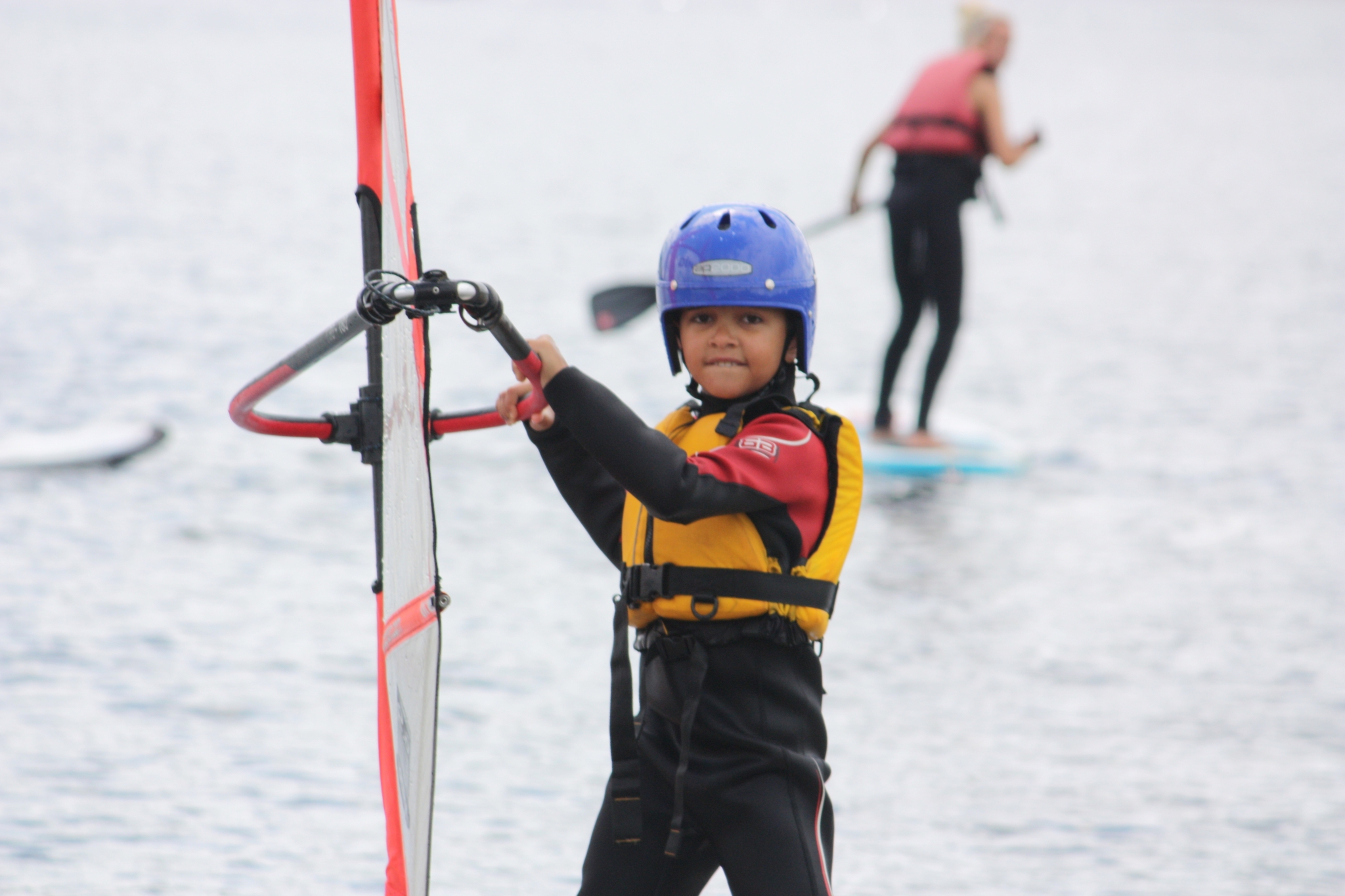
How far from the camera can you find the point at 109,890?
3357 mm

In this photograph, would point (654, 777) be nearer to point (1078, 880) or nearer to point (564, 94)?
point (1078, 880)

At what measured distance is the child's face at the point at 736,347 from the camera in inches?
97.4

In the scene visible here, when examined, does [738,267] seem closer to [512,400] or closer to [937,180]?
[512,400]

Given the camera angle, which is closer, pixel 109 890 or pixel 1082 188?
pixel 109 890

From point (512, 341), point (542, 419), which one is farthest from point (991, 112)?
point (512, 341)

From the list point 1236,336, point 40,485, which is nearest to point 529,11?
point 1236,336

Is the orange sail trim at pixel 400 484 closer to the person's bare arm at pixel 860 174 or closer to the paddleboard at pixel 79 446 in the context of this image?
the paddleboard at pixel 79 446

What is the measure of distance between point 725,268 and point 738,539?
1.24 ft

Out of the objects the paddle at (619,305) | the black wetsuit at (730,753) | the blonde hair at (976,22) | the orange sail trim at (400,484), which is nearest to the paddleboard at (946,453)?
the blonde hair at (976,22)

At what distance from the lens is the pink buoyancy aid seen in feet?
23.3

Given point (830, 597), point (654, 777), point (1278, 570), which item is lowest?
point (1278, 570)

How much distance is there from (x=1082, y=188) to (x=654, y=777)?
20447mm

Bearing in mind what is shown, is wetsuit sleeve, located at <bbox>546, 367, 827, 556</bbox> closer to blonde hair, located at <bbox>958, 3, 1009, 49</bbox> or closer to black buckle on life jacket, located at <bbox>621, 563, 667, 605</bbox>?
black buckle on life jacket, located at <bbox>621, 563, 667, 605</bbox>

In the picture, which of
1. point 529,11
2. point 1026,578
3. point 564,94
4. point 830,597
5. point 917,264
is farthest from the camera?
point 529,11
